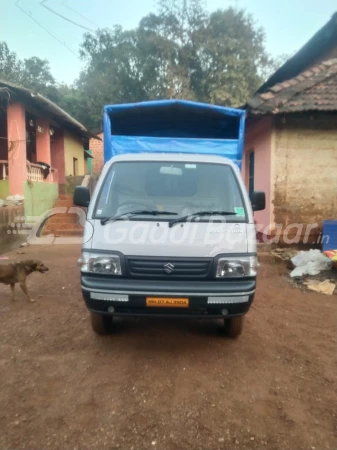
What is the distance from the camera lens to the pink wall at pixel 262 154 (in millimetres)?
8148

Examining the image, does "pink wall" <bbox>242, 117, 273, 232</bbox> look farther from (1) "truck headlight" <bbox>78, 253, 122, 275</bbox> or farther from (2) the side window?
(1) "truck headlight" <bbox>78, 253, 122, 275</bbox>

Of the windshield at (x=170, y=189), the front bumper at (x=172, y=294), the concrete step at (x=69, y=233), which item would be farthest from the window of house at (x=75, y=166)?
the front bumper at (x=172, y=294)

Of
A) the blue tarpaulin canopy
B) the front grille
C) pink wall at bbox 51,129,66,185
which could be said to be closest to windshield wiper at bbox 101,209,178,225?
the front grille

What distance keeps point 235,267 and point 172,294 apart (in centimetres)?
62

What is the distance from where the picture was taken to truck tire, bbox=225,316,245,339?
3.69 metres

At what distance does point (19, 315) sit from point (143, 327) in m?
1.75

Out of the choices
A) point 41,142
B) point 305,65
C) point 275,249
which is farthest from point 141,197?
point 305,65

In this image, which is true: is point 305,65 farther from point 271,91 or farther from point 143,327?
point 143,327

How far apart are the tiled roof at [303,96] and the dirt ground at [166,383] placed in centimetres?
462

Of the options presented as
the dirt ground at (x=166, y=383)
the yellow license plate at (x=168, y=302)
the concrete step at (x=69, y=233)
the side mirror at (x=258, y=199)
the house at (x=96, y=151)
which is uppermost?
the house at (x=96, y=151)

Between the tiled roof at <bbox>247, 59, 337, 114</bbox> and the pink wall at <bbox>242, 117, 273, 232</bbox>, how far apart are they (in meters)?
0.48

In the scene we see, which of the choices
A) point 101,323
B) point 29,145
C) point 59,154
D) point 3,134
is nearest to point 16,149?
point 3,134

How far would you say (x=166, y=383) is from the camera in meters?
3.01

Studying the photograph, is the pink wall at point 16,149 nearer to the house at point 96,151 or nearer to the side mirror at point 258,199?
the side mirror at point 258,199
